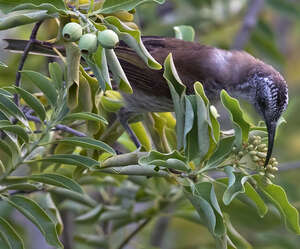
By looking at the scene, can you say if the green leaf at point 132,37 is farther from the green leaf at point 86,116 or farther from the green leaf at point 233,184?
the green leaf at point 233,184

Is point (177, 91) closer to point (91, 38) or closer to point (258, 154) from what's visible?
point (258, 154)

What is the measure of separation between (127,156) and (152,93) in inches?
48.0

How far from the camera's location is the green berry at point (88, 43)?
186cm

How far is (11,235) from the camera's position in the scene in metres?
2.23

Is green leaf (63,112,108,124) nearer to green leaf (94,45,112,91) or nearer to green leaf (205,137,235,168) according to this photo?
green leaf (94,45,112,91)

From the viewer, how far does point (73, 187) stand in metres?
2.22

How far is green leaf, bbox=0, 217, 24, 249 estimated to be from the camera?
2.23m

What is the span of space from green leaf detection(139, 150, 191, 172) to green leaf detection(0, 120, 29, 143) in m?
0.41

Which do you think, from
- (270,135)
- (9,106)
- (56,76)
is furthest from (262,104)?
(9,106)

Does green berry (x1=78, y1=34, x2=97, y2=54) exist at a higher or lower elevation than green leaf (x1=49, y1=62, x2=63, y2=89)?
higher

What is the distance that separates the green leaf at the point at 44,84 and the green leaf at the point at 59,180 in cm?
27

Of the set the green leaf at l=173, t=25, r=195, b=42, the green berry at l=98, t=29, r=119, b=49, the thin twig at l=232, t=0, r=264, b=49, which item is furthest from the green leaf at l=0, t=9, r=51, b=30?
the thin twig at l=232, t=0, r=264, b=49

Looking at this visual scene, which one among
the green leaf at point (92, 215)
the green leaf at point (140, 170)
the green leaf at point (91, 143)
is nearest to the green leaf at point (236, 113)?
the green leaf at point (140, 170)

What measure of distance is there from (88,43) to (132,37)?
20 centimetres
